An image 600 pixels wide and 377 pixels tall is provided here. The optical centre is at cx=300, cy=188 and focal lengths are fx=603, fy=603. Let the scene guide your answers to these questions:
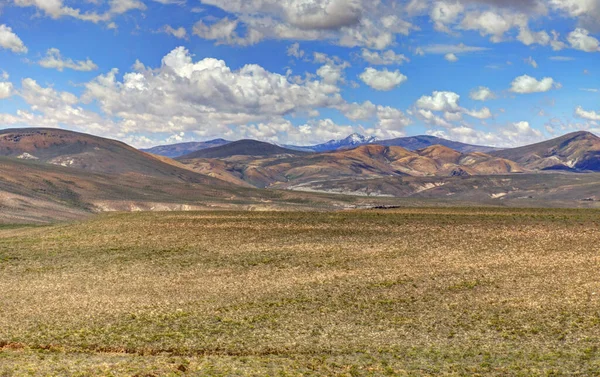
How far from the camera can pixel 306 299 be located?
44156mm

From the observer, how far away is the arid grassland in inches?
1152

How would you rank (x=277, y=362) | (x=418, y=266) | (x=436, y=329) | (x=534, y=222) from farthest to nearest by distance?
(x=534, y=222), (x=418, y=266), (x=436, y=329), (x=277, y=362)

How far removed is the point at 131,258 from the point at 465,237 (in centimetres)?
3764

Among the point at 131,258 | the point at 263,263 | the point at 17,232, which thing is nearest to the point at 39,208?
the point at 17,232

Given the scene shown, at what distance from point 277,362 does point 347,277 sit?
77.3 ft

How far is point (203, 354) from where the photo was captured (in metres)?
30.8

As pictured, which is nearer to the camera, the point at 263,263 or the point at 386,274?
the point at 386,274

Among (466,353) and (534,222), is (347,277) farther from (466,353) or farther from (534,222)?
(534,222)

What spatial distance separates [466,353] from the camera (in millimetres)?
30531

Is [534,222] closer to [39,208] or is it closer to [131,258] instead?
[131,258]

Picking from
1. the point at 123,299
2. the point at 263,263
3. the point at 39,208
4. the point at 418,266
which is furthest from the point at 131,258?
the point at 39,208

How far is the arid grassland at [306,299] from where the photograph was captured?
1152 inches

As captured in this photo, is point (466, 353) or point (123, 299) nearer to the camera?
point (466, 353)

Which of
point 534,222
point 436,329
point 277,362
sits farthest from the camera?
point 534,222
